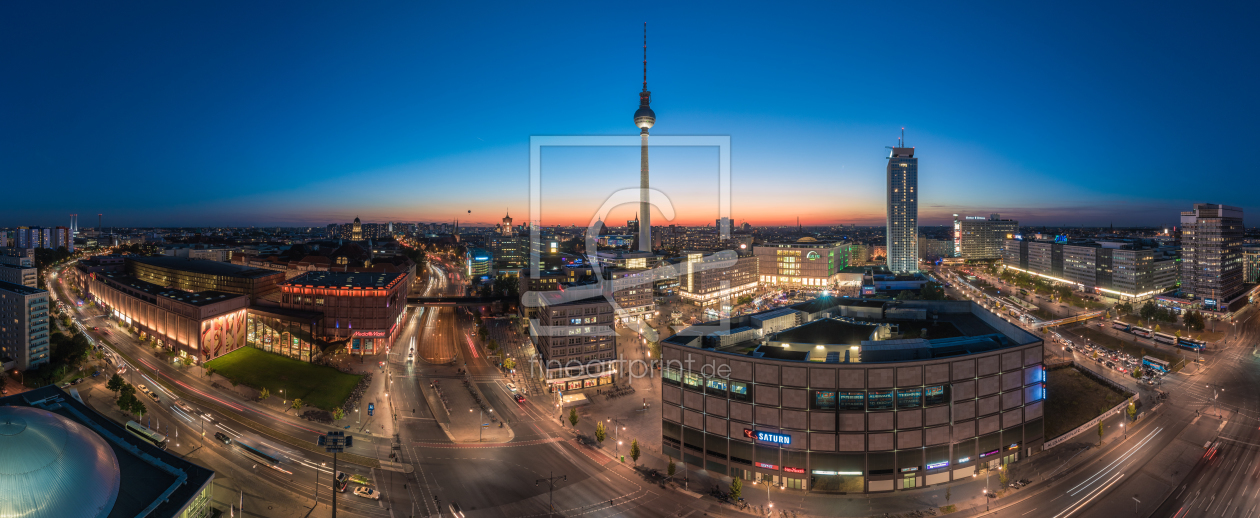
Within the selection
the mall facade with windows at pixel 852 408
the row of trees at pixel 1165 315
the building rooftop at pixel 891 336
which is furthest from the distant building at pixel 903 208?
the mall facade with windows at pixel 852 408

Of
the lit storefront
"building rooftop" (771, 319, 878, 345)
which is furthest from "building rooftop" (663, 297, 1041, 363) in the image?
the lit storefront

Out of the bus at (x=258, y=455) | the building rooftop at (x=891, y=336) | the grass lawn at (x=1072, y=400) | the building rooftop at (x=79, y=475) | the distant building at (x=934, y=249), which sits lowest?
the bus at (x=258, y=455)

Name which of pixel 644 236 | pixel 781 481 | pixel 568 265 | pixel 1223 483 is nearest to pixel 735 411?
pixel 781 481

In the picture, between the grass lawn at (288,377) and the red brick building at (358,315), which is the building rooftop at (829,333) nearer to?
the grass lawn at (288,377)

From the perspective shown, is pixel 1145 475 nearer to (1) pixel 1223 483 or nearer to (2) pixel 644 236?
(1) pixel 1223 483

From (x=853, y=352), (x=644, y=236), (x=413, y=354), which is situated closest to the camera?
(x=853, y=352)

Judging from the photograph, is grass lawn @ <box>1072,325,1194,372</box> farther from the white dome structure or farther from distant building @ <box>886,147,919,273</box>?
the white dome structure

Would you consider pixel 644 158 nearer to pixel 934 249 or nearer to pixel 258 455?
pixel 258 455
